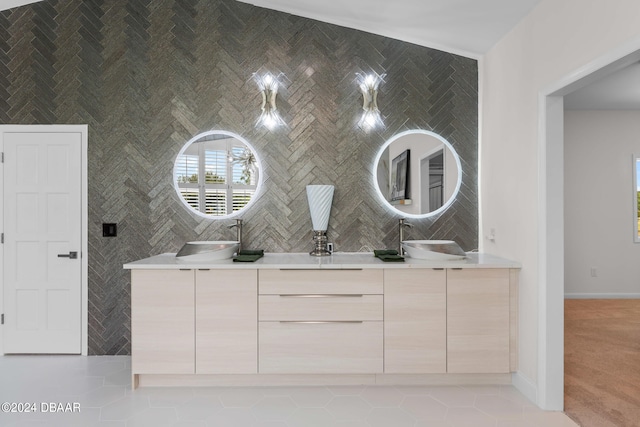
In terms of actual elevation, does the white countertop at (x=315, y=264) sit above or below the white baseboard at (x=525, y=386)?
above

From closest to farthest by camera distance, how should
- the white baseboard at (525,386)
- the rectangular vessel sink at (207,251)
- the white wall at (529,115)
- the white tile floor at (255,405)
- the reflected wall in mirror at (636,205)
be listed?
the white wall at (529,115) < the white tile floor at (255,405) < the white baseboard at (525,386) < the rectangular vessel sink at (207,251) < the reflected wall in mirror at (636,205)

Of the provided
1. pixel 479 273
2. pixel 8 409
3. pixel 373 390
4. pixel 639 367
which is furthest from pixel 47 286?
pixel 639 367

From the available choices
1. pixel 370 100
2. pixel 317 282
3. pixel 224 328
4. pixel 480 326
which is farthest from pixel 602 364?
pixel 224 328

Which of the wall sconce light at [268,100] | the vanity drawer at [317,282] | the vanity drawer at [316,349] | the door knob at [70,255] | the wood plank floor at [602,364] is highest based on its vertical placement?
the wall sconce light at [268,100]

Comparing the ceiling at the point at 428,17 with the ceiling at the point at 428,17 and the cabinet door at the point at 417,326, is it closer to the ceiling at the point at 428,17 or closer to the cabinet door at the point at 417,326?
the ceiling at the point at 428,17

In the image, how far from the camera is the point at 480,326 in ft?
9.09

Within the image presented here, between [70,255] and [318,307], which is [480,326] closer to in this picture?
[318,307]

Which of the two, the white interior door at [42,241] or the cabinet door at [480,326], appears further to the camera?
the white interior door at [42,241]

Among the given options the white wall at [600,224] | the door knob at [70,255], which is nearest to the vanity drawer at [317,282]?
the door knob at [70,255]

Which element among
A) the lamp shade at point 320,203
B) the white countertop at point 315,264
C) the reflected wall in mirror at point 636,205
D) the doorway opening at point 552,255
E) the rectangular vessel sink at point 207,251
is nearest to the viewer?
the doorway opening at point 552,255

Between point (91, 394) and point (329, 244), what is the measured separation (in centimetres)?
208

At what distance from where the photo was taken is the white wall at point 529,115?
203 centimetres

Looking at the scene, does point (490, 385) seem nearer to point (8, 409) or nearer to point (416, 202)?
point (416, 202)

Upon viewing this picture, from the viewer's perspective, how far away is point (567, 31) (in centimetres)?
225
